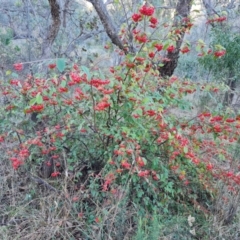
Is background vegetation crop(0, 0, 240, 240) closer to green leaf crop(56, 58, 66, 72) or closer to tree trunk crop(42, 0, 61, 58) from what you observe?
green leaf crop(56, 58, 66, 72)

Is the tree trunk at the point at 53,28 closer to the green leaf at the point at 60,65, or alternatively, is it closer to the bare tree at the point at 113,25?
the bare tree at the point at 113,25

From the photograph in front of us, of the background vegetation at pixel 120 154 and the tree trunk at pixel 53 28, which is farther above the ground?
the tree trunk at pixel 53 28

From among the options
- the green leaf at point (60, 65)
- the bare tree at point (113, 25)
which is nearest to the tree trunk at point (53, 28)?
the bare tree at point (113, 25)

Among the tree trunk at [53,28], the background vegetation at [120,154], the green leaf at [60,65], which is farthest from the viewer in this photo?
the tree trunk at [53,28]

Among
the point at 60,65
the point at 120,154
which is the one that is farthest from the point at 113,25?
the point at 60,65

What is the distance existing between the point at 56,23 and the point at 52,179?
158 centimetres

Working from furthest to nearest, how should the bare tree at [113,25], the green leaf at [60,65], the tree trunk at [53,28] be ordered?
the bare tree at [113,25], the tree trunk at [53,28], the green leaf at [60,65]

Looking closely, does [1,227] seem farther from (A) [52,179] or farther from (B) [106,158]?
(B) [106,158]

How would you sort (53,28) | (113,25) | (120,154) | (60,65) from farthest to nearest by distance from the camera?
(113,25)
(53,28)
(120,154)
(60,65)

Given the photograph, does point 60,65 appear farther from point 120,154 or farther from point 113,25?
point 113,25

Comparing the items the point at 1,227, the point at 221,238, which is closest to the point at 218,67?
the point at 221,238

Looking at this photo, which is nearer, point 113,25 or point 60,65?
point 60,65

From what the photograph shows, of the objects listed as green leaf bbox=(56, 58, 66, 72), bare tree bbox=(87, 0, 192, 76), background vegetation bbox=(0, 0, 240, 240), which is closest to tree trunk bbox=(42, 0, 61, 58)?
bare tree bbox=(87, 0, 192, 76)

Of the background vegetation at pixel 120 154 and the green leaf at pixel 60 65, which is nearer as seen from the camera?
the green leaf at pixel 60 65
